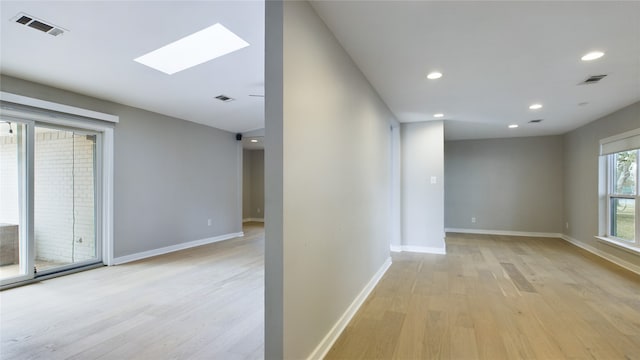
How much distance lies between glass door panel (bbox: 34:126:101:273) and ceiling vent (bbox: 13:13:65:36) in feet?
5.98

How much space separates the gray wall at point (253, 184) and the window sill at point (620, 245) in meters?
8.19

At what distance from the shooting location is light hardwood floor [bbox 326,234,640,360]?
2213 millimetres

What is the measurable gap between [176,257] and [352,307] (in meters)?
3.32

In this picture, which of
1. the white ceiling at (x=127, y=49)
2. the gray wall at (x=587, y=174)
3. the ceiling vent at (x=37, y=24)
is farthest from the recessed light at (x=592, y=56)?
the ceiling vent at (x=37, y=24)

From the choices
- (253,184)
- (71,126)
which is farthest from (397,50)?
(253,184)

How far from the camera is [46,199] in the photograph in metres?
3.92

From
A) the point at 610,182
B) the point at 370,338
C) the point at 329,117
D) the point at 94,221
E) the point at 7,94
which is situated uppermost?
the point at 7,94

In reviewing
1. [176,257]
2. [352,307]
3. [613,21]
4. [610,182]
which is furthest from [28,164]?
[610,182]

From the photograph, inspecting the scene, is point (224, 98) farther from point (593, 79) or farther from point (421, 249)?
point (593, 79)

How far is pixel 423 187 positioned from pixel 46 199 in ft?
18.2

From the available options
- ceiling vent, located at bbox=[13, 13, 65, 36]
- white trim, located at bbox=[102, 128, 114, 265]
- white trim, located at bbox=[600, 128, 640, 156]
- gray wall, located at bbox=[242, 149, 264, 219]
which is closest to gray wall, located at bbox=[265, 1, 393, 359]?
ceiling vent, located at bbox=[13, 13, 65, 36]

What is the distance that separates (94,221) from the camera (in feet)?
14.4

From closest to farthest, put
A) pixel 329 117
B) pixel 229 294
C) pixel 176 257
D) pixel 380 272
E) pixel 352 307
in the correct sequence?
pixel 329 117, pixel 352 307, pixel 229 294, pixel 380 272, pixel 176 257

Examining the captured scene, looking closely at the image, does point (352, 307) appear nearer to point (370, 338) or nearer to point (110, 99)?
point (370, 338)
